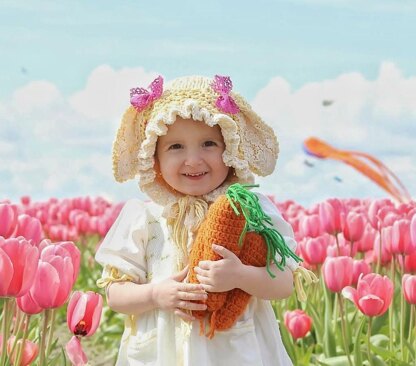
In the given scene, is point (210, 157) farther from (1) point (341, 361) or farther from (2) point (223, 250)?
(1) point (341, 361)

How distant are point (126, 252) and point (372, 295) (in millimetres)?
797

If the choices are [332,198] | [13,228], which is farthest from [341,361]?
[13,228]

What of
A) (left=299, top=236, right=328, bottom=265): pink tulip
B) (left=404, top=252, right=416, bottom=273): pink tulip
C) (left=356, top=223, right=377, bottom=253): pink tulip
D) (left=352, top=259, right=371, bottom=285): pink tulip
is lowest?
(left=352, top=259, right=371, bottom=285): pink tulip

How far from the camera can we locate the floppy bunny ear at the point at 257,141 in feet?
8.82

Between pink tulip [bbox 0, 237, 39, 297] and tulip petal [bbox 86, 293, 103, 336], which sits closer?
pink tulip [bbox 0, 237, 39, 297]

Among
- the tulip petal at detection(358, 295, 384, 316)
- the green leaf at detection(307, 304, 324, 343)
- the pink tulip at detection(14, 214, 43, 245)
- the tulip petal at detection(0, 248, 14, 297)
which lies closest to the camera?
the tulip petal at detection(0, 248, 14, 297)

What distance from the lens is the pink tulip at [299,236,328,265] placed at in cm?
356

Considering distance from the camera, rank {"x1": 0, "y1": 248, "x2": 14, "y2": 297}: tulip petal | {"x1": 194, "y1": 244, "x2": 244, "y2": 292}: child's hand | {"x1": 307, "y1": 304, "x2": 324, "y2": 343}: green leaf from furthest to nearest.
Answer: {"x1": 307, "y1": 304, "x2": 324, "y2": 343}: green leaf → {"x1": 194, "y1": 244, "x2": 244, "y2": 292}: child's hand → {"x1": 0, "y1": 248, "x2": 14, "y2": 297}: tulip petal

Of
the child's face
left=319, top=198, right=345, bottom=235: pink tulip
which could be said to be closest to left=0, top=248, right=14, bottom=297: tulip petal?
the child's face

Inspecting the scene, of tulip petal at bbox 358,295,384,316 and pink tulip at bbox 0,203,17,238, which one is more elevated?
pink tulip at bbox 0,203,17,238

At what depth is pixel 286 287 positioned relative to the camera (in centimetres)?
247

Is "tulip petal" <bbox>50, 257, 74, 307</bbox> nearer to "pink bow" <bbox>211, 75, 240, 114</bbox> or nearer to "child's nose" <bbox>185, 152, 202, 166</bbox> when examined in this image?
"child's nose" <bbox>185, 152, 202, 166</bbox>

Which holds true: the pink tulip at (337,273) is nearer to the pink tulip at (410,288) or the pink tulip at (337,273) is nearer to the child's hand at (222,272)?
the pink tulip at (410,288)

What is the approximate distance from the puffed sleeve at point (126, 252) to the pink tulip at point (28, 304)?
0.73 feet
